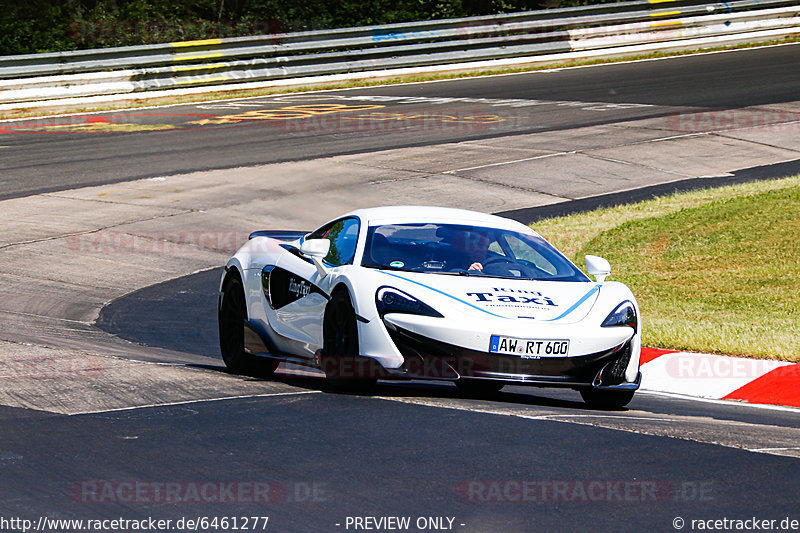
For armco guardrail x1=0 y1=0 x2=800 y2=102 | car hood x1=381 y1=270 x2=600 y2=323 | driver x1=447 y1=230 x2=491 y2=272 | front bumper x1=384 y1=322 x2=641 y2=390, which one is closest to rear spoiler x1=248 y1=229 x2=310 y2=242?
driver x1=447 y1=230 x2=491 y2=272

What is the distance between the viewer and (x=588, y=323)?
8195 millimetres

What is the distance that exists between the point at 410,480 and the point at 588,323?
2.61 m

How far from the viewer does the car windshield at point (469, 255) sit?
880 centimetres

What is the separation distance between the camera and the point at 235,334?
33.0ft

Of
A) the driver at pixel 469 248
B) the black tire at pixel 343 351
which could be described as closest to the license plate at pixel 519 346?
the black tire at pixel 343 351

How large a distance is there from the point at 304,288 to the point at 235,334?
1.21m

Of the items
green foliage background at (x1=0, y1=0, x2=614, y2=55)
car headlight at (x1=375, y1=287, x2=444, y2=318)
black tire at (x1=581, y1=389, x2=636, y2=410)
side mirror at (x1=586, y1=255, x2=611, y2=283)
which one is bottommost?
black tire at (x1=581, y1=389, x2=636, y2=410)

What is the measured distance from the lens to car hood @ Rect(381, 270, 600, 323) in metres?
8.11

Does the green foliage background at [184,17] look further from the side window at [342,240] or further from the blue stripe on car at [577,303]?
the blue stripe on car at [577,303]

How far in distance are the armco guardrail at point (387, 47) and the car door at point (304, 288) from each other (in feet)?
66.0

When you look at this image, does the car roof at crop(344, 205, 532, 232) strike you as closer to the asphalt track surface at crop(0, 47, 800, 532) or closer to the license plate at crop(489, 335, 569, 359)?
the asphalt track surface at crop(0, 47, 800, 532)

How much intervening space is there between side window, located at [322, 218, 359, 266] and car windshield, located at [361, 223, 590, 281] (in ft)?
0.45

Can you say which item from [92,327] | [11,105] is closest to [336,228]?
[92,327]

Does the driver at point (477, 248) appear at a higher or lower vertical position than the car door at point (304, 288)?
higher
